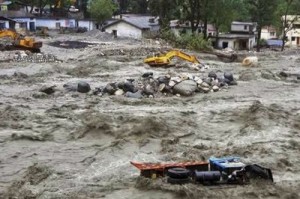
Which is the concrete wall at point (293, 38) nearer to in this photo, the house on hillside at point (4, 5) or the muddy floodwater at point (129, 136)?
the house on hillside at point (4, 5)

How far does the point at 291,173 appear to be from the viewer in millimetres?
11375

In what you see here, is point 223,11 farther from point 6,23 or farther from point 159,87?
point 6,23

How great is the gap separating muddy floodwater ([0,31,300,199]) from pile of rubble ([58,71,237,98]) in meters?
0.40

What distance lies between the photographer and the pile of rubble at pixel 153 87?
20281 mm

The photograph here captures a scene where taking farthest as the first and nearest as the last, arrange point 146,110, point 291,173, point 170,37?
point 170,37
point 146,110
point 291,173

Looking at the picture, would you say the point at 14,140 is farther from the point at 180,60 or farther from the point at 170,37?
the point at 170,37

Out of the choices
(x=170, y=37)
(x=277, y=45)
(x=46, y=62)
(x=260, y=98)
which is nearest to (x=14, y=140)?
(x=260, y=98)

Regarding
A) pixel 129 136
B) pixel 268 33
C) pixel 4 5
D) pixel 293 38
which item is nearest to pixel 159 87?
pixel 129 136

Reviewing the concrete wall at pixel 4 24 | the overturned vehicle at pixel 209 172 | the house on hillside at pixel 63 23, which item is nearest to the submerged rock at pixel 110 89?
the overturned vehicle at pixel 209 172

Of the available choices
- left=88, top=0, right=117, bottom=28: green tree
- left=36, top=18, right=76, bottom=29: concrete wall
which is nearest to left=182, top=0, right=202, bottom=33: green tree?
left=88, top=0, right=117, bottom=28: green tree

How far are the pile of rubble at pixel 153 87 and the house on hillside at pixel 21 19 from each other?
139ft

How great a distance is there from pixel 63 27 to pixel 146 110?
5043cm

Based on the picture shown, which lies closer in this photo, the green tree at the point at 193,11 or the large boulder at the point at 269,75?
the large boulder at the point at 269,75

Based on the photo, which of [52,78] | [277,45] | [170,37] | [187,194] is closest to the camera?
[187,194]
